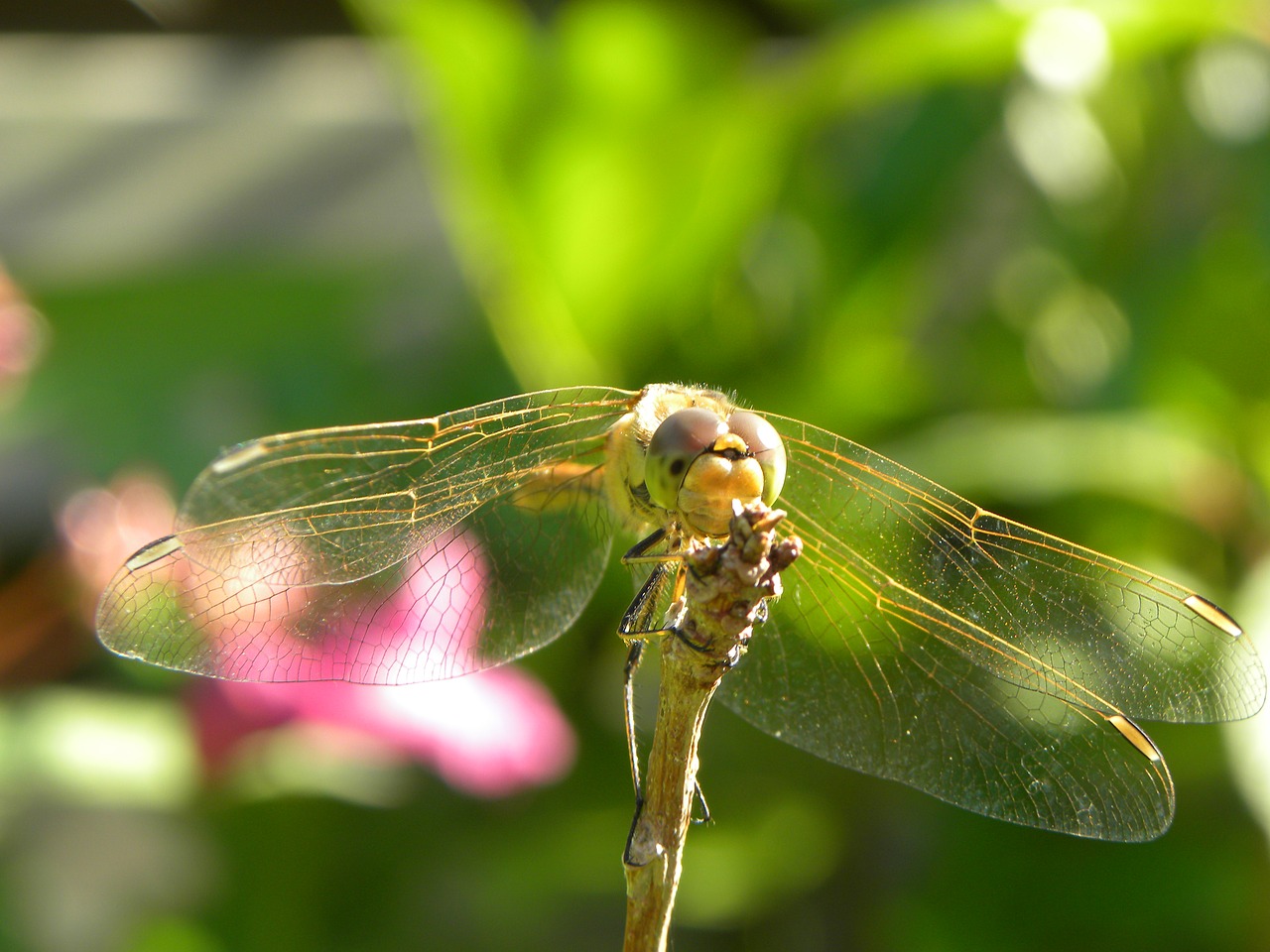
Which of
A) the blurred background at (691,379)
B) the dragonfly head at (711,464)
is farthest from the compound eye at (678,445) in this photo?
the blurred background at (691,379)

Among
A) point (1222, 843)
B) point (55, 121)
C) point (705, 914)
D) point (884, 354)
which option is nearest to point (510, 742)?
point (705, 914)

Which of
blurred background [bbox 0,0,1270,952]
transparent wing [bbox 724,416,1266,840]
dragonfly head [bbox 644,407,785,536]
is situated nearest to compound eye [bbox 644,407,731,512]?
dragonfly head [bbox 644,407,785,536]

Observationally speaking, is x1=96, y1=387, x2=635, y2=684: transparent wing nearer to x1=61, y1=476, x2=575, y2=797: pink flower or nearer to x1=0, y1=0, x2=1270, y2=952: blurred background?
x1=61, y1=476, x2=575, y2=797: pink flower

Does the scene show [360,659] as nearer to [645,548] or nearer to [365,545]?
[365,545]

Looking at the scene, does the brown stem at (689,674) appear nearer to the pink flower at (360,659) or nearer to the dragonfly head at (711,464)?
the dragonfly head at (711,464)

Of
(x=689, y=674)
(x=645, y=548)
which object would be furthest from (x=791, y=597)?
(x=689, y=674)

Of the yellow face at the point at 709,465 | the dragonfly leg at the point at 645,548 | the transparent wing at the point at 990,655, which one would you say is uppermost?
the yellow face at the point at 709,465
